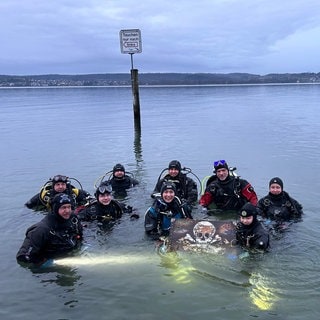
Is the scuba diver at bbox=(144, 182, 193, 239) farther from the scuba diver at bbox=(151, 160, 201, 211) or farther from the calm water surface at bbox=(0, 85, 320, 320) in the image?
the scuba diver at bbox=(151, 160, 201, 211)

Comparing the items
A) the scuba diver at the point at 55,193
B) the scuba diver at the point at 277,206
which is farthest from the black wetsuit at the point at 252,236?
the scuba diver at the point at 55,193

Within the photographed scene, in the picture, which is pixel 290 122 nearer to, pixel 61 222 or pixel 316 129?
pixel 316 129

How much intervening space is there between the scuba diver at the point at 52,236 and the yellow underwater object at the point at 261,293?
3.34 meters

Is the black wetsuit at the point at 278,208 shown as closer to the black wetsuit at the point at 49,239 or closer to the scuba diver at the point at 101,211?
the scuba diver at the point at 101,211

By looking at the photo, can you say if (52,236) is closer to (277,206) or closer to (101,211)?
(101,211)

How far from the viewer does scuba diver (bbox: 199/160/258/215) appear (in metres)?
10.3

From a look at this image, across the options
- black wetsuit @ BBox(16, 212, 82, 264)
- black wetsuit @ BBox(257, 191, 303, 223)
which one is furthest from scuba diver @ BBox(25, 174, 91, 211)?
black wetsuit @ BBox(257, 191, 303, 223)

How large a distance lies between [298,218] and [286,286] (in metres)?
3.64

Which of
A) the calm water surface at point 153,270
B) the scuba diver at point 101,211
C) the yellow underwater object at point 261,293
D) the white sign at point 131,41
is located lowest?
the calm water surface at point 153,270

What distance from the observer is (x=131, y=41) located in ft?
81.6

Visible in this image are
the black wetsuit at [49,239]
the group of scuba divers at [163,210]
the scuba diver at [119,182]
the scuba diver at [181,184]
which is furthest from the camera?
the scuba diver at [119,182]

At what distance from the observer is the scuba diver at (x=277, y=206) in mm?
9633

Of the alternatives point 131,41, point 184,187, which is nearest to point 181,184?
point 184,187

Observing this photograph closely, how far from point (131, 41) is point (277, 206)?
17568mm
